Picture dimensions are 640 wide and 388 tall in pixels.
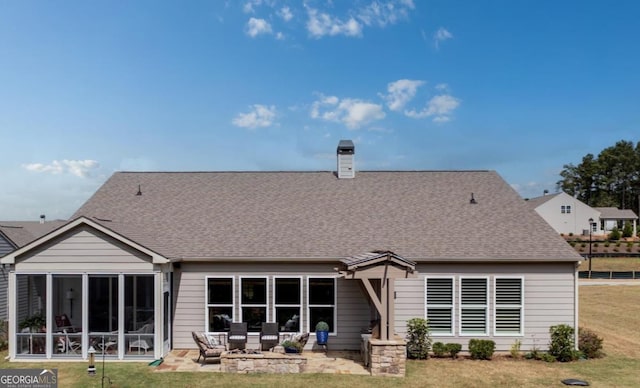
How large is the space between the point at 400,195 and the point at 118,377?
1118 cm

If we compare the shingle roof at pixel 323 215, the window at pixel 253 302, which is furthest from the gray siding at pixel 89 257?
the window at pixel 253 302

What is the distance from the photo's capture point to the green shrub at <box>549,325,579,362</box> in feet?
43.2

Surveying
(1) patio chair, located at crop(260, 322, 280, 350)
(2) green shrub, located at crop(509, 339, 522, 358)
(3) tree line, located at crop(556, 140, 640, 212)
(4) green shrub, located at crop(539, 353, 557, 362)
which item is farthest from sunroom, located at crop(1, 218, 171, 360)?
(3) tree line, located at crop(556, 140, 640, 212)

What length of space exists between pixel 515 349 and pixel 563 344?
4.39ft

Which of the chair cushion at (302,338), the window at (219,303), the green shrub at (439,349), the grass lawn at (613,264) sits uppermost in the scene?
the window at (219,303)

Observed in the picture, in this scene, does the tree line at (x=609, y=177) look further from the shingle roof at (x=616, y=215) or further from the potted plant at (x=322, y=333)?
the potted plant at (x=322, y=333)

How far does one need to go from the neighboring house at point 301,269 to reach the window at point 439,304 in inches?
1.2

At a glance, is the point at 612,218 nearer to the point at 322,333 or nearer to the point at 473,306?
the point at 473,306

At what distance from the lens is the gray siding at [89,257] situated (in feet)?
42.4

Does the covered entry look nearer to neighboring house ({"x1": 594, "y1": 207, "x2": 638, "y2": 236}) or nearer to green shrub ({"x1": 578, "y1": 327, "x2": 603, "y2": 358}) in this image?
green shrub ({"x1": 578, "y1": 327, "x2": 603, "y2": 358})

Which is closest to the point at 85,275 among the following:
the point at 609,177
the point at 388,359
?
the point at 388,359

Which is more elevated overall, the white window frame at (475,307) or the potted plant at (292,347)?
the white window frame at (475,307)

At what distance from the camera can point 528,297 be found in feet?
45.2

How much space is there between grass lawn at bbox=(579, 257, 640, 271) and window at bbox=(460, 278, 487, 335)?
34.7 m
